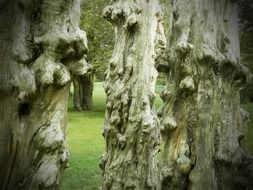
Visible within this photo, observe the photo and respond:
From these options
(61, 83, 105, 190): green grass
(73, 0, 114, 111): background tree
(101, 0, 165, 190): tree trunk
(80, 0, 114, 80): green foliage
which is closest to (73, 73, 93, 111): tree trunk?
(73, 0, 114, 111): background tree

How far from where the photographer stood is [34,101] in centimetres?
366

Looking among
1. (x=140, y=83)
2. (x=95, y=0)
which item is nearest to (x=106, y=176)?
(x=140, y=83)

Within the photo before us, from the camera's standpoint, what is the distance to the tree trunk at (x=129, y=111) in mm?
7598

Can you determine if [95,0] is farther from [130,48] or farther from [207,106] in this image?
[207,106]

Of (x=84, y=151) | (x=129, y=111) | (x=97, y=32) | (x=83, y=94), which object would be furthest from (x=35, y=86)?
(x=83, y=94)

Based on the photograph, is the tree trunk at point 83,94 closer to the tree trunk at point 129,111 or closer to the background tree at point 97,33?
the background tree at point 97,33

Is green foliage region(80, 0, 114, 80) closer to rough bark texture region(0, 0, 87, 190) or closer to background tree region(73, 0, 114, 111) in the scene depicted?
background tree region(73, 0, 114, 111)

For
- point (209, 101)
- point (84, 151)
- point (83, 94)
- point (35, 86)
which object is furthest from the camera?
point (83, 94)

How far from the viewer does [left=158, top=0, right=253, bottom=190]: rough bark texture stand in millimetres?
5004

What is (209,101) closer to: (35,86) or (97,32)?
(35,86)

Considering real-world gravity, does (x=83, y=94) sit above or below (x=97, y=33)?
below

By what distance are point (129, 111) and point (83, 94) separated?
815 inches

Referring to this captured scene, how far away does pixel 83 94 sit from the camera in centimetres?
2820

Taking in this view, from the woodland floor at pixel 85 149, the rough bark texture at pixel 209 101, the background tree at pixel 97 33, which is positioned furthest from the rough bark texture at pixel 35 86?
the background tree at pixel 97 33
